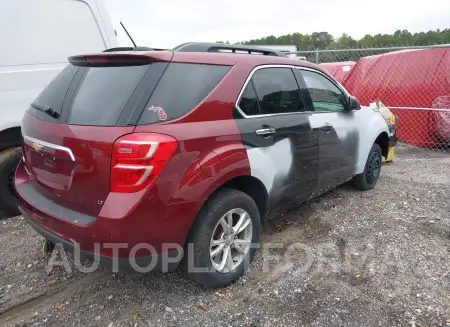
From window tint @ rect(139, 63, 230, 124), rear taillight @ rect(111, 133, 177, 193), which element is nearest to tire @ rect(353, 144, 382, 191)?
window tint @ rect(139, 63, 230, 124)

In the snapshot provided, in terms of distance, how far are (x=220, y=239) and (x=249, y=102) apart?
3.55 ft

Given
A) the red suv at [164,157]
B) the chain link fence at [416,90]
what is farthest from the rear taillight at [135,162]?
the chain link fence at [416,90]

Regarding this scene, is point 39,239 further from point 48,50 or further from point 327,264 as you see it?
point 327,264

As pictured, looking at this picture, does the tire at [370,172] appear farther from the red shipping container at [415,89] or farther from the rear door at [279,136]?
the red shipping container at [415,89]

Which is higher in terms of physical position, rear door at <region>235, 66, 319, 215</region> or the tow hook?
rear door at <region>235, 66, 319, 215</region>

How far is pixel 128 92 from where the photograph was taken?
2336mm

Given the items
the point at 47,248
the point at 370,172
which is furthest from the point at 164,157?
the point at 370,172

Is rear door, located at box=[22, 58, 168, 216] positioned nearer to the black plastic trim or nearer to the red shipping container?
the black plastic trim

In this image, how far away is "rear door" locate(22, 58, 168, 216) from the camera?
223 centimetres

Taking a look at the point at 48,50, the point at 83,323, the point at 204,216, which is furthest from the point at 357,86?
the point at 83,323

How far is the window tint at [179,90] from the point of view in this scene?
2297mm

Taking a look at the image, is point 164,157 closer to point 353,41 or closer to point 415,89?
point 415,89

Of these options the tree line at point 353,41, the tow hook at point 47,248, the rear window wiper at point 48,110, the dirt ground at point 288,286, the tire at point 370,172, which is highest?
the tree line at point 353,41

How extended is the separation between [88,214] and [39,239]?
1.72 m
